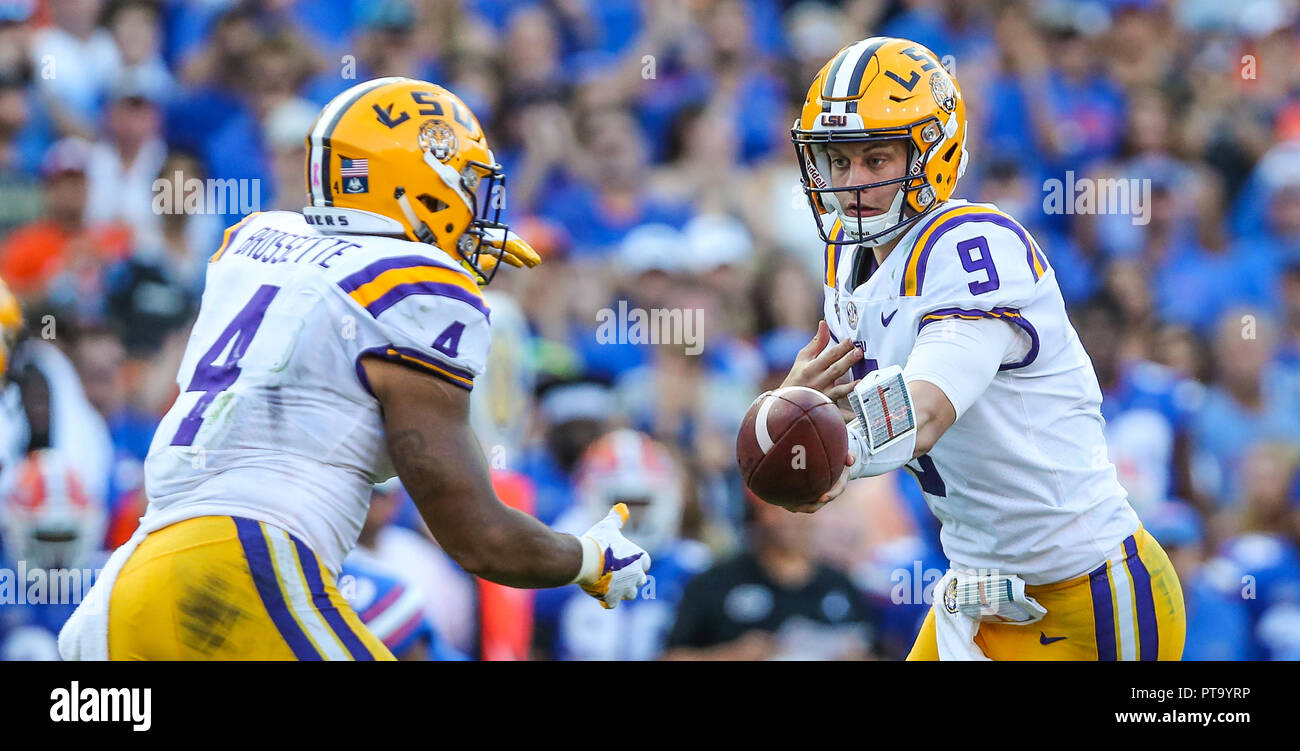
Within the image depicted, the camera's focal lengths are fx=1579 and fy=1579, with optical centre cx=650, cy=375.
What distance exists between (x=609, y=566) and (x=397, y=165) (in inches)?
46.9

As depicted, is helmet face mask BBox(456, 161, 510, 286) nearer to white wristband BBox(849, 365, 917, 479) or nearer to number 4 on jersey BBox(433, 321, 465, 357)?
number 4 on jersey BBox(433, 321, 465, 357)

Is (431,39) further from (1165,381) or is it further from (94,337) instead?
(1165,381)

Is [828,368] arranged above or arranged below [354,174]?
below

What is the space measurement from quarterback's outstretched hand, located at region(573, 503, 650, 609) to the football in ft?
1.58

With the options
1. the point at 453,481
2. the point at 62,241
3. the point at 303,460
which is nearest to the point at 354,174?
the point at 303,460

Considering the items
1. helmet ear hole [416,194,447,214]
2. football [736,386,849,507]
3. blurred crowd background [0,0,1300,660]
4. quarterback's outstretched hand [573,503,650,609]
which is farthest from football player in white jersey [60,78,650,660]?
blurred crowd background [0,0,1300,660]

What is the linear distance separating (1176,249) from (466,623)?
5.02 meters

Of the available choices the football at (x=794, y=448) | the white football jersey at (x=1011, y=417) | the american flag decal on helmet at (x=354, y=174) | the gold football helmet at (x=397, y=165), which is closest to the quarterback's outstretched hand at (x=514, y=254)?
the gold football helmet at (x=397, y=165)

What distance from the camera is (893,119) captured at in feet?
14.0

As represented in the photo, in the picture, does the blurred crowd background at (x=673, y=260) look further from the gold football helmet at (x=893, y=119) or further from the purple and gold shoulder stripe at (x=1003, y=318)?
the purple and gold shoulder stripe at (x=1003, y=318)

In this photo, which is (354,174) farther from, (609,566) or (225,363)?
(609,566)

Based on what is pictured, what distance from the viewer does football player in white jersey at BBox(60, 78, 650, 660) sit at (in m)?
3.73

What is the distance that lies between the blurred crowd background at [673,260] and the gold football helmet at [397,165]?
6.19 feet

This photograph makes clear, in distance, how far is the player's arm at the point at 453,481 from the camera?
3795 mm
